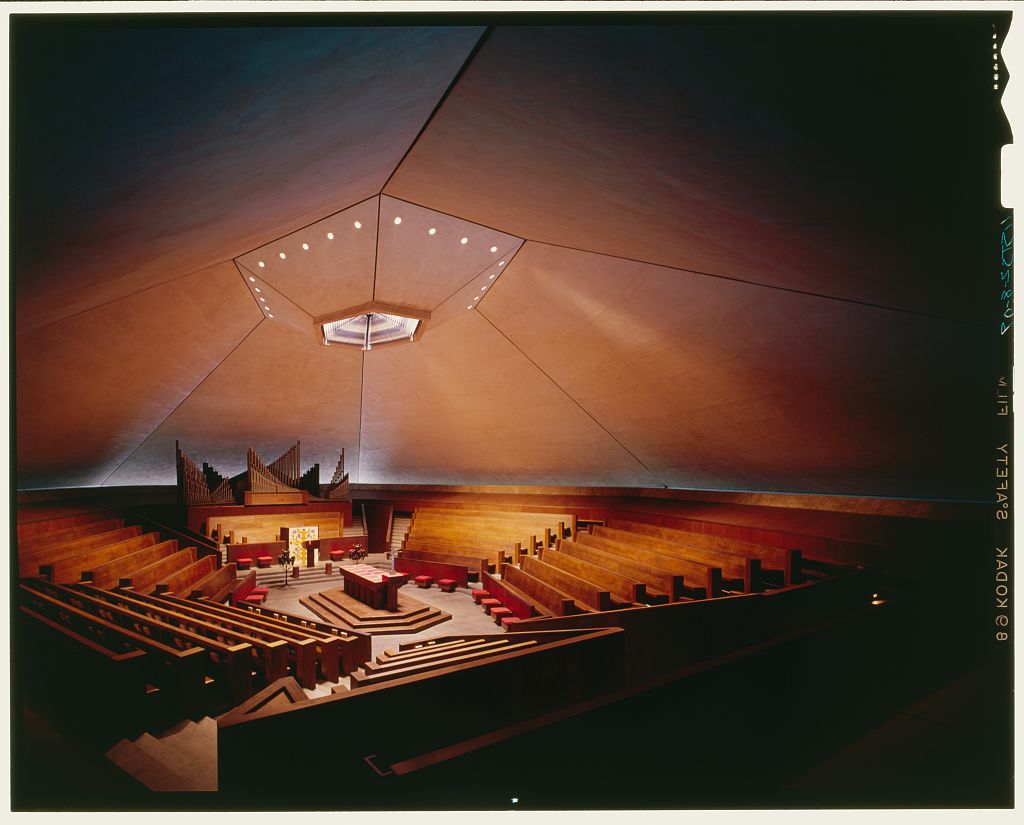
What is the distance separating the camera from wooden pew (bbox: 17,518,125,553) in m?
5.61

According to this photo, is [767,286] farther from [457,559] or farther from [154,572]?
[154,572]

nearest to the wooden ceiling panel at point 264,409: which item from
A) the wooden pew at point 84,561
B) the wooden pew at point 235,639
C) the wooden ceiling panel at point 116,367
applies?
the wooden ceiling panel at point 116,367

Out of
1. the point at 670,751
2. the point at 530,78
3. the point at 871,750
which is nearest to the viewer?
the point at 670,751

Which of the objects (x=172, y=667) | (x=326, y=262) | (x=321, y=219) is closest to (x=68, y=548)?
(x=172, y=667)

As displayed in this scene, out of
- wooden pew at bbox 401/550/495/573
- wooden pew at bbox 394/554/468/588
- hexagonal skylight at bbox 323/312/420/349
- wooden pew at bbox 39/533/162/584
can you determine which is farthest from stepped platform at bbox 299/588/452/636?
hexagonal skylight at bbox 323/312/420/349

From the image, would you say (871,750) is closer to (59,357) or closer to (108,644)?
Result: (108,644)

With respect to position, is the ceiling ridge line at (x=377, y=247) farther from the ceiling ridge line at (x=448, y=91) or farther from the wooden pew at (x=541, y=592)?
the wooden pew at (x=541, y=592)

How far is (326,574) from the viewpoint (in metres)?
8.68

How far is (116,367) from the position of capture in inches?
236

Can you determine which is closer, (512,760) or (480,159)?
(512,760)

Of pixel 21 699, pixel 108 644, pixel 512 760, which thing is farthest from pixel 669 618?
pixel 108 644

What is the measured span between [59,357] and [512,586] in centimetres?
561

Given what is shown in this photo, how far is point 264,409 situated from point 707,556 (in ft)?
24.8

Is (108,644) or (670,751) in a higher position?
(670,751)
